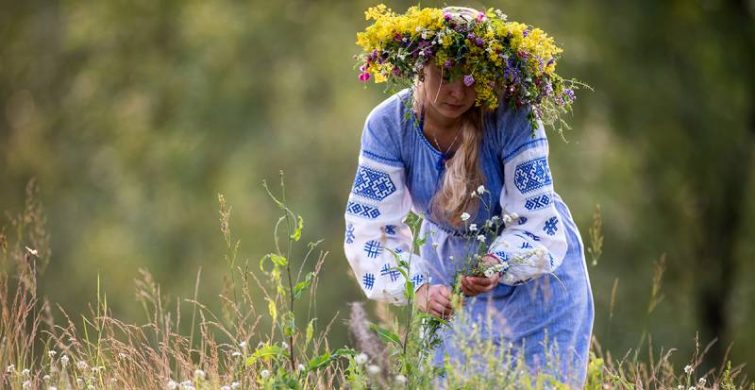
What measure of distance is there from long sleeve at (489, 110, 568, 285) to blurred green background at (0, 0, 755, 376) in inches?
389

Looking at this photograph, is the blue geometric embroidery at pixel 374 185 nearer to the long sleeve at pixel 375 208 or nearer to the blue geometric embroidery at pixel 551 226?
the long sleeve at pixel 375 208

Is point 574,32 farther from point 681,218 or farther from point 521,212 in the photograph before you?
point 521,212

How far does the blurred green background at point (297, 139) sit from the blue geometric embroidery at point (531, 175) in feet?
32.5

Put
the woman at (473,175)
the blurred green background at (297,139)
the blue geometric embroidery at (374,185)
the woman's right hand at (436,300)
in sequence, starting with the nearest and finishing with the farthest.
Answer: the woman's right hand at (436,300), the woman at (473,175), the blue geometric embroidery at (374,185), the blurred green background at (297,139)

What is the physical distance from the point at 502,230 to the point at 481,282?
396 millimetres

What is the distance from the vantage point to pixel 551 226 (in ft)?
13.3

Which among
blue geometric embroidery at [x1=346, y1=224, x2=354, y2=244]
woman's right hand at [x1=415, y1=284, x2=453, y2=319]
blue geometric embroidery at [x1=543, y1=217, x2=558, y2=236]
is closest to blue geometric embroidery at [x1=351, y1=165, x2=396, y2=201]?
blue geometric embroidery at [x1=346, y1=224, x2=354, y2=244]

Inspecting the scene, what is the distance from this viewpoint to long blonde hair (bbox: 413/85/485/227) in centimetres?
405

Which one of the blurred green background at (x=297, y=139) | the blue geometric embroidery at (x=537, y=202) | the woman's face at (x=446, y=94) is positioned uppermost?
the woman's face at (x=446, y=94)

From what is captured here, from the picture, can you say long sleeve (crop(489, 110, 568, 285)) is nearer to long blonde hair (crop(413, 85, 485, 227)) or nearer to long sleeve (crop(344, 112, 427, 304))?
long blonde hair (crop(413, 85, 485, 227))

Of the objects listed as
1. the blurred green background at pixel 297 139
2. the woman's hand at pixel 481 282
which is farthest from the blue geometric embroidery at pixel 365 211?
the blurred green background at pixel 297 139

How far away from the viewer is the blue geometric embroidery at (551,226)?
4043mm

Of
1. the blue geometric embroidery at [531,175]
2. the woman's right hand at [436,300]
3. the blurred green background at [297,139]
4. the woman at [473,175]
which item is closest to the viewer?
the woman's right hand at [436,300]

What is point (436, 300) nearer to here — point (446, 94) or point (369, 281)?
point (369, 281)
